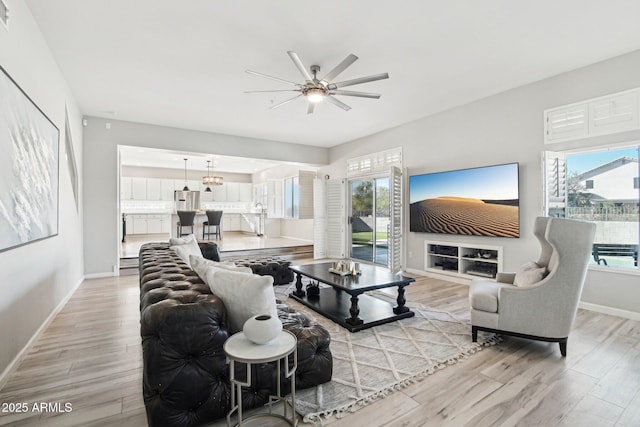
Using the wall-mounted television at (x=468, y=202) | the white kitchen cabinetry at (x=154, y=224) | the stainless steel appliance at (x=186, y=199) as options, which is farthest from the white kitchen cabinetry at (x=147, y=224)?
the wall-mounted television at (x=468, y=202)

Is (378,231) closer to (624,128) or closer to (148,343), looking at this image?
(624,128)

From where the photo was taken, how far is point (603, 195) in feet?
12.2

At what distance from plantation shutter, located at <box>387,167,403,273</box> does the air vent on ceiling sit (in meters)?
4.86

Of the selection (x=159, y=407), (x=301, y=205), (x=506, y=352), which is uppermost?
(x=301, y=205)

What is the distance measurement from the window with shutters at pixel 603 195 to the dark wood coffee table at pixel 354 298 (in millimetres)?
2375

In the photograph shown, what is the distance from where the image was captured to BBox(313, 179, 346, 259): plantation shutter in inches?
296

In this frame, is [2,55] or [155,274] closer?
[2,55]

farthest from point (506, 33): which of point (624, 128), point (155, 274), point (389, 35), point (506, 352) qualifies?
point (155, 274)

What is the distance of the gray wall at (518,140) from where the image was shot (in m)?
3.45

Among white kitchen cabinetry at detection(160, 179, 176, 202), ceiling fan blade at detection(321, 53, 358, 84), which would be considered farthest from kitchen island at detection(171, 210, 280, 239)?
ceiling fan blade at detection(321, 53, 358, 84)

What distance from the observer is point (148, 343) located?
1479mm

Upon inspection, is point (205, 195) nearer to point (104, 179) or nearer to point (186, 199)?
point (186, 199)

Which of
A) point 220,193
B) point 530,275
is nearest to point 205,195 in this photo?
point 220,193

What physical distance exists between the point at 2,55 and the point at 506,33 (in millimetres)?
4090
